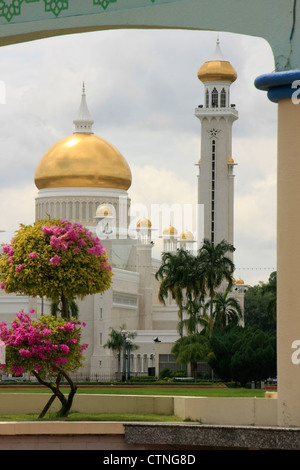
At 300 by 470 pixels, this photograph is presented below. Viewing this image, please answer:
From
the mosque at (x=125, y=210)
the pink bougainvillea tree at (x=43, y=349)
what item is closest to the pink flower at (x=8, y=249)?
the pink bougainvillea tree at (x=43, y=349)

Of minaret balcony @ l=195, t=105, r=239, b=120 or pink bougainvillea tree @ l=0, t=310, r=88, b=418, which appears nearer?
pink bougainvillea tree @ l=0, t=310, r=88, b=418

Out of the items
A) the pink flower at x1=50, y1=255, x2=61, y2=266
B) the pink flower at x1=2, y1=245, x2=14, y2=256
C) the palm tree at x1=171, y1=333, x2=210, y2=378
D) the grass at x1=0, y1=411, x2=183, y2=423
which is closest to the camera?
the grass at x1=0, y1=411, x2=183, y2=423

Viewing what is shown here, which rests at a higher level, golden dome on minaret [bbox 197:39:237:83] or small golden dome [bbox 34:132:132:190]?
golden dome on minaret [bbox 197:39:237:83]

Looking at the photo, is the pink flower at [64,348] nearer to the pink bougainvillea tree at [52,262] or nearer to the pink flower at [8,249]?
the pink bougainvillea tree at [52,262]

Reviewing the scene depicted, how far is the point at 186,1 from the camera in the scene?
10516 millimetres

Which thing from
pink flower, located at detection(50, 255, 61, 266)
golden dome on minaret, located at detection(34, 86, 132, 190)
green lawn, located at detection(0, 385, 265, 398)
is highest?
golden dome on minaret, located at detection(34, 86, 132, 190)

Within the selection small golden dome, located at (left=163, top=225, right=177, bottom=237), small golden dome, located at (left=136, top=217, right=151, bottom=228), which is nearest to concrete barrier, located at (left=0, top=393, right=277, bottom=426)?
small golden dome, located at (left=136, top=217, right=151, bottom=228)

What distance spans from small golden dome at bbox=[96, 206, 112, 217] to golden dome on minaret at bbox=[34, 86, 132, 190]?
332 cm

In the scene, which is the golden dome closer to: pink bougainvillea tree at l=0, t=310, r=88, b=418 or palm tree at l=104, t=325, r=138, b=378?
palm tree at l=104, t=325, r=138, b=378

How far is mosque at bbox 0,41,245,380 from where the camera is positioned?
54.0 meters

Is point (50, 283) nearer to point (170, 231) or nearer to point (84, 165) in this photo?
point (84, 165)

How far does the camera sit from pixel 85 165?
2354 inches

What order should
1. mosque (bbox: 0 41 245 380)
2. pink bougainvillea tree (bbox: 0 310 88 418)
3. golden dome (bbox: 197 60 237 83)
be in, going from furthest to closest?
golden dome (bbox: 197 60 237 83)
mosque (bbox: 0 41 245 380)
pink bougainvillea tree (bbox: 0 310 88 418)

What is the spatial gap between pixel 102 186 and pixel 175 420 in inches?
A: 1959
